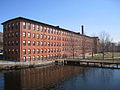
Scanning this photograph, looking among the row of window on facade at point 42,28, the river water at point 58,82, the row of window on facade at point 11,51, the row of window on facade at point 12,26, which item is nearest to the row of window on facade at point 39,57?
the row of window on facade at point 11,51

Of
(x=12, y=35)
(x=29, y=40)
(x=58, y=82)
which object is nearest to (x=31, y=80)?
(x=58, y=82)

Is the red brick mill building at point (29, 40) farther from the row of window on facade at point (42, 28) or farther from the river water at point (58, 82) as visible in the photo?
the river water at point (58, 82)

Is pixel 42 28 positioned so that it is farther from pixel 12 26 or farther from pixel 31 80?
pixel 31 80

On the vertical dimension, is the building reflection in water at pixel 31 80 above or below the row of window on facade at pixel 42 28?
below

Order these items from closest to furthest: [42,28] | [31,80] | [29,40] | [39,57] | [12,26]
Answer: [31,80], [29,40], [12,26], [39,57], [42,28]

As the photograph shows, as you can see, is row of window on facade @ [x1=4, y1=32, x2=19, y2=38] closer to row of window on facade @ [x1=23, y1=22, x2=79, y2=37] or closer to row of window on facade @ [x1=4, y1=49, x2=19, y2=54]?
row of window on facade @ [x1=23, y1=22, x2=79, y2=37]

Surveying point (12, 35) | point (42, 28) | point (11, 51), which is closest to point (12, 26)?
point (12, 35)

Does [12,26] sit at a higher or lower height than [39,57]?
higher

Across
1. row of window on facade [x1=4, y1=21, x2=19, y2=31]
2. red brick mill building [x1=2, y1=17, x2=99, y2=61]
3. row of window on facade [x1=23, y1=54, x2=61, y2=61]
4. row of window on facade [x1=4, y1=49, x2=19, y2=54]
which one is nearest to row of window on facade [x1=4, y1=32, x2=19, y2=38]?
red brick mill building [x1=2, y1=17, x2=99, y2=61]

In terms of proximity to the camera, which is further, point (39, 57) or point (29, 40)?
point (39, 57)

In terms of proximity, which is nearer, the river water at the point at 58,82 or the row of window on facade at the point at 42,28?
the river water at the point at 58,82

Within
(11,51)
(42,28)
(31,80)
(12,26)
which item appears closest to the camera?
(31,80)

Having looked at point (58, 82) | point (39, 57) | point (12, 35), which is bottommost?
point (58, 82)

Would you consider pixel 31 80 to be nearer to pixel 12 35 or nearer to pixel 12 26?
pixel 12 35
